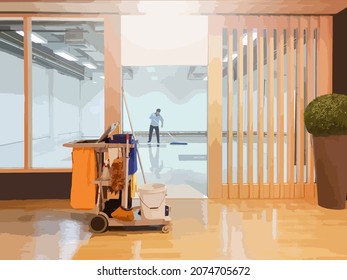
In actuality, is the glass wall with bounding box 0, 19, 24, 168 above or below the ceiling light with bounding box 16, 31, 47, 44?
below

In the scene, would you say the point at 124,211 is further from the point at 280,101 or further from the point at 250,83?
the point at 280,101

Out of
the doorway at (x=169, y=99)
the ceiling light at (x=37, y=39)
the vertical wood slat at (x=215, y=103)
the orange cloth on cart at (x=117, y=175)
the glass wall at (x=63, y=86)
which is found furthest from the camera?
the doorway at (x=169, y=99)

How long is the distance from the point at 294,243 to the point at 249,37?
3.18 meters

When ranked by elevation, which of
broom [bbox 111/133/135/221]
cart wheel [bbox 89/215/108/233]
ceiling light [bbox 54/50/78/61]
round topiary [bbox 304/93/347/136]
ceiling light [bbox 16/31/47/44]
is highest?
ceiling light [bbox 54/50/78/61]

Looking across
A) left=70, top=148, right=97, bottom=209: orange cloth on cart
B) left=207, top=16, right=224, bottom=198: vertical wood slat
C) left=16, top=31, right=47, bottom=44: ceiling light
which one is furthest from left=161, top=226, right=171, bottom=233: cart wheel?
left=16, top=31, right=47, bottom=44: ceiling light

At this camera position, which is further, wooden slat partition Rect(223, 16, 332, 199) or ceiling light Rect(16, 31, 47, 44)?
ceiling light Rect(16, 31, 47, 44)

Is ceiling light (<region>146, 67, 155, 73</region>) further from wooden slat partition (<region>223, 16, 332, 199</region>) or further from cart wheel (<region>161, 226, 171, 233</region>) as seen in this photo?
cart wheel (<region>161, 226, 171, 233</region>)

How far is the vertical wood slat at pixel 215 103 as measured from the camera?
5789 millimetres

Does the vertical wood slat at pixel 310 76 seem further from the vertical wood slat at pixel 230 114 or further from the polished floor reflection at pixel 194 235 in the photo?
the vertical wood slat at pixel 230 114

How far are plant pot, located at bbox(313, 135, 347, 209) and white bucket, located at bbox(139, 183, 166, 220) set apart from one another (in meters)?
2.25

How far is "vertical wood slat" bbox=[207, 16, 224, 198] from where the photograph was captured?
228 inches

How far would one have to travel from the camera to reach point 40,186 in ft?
19.2

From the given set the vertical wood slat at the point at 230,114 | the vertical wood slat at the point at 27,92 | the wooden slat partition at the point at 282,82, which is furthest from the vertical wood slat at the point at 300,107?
the vertical wood slat at the point at 27,92

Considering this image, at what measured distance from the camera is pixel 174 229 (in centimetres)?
420
